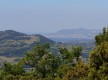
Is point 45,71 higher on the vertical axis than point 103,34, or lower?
lower

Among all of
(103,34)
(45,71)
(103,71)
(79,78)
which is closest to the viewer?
(103,71)

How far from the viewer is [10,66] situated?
9194 centimetres

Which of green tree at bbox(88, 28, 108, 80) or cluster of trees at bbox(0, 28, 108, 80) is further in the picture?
cluster of trees at bbox(0, 28, 108, 80)

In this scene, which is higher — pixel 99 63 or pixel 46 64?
pixel 99 63

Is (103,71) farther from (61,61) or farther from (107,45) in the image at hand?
(61,61)

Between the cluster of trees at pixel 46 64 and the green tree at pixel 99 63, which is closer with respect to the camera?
the green tree at pixel 99 63

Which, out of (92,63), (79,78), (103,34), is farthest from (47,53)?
(92,63)

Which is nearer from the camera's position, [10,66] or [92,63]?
[92,63]

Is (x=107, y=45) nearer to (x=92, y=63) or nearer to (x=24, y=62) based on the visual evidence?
A: (x=92, y=63)

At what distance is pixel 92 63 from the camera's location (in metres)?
59.6

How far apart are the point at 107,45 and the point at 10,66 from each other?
38662 mm

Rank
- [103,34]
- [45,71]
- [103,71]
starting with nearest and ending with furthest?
[103,71], [103,34], [45,71]

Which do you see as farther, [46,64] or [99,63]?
[46,64]

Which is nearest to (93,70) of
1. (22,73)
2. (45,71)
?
(45,71)
